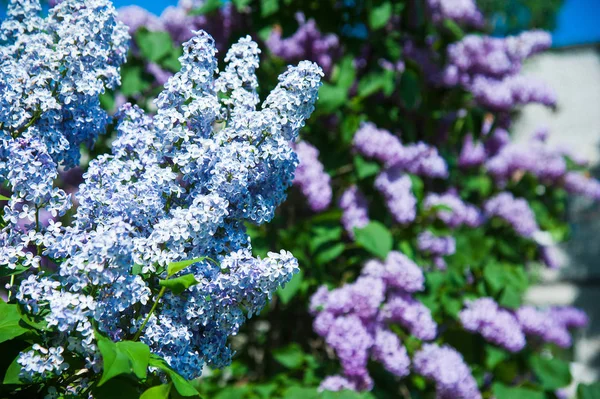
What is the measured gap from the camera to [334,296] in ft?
7.51

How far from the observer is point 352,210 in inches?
104

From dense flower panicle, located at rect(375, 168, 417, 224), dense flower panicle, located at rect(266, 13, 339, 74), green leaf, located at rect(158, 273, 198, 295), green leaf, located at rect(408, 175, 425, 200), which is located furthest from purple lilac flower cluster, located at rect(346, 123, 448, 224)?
green leaf, located at rect(158, 273, 198, 295)

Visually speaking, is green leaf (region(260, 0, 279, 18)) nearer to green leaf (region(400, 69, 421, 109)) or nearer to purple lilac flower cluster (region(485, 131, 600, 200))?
green leaf (region(400, 69, 421, 109))

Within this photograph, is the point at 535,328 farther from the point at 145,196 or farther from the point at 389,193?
the point at 145,196

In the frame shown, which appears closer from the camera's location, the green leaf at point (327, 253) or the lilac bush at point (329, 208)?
the lilac bush at point (329, 208)

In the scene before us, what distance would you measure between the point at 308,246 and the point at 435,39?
4.80ft

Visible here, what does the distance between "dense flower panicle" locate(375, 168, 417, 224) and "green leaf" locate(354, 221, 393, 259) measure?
0.62ft

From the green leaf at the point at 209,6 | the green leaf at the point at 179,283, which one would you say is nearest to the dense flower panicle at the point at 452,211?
the green leaf at the point at 209,6

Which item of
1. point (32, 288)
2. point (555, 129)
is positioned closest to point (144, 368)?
point (32, 288)

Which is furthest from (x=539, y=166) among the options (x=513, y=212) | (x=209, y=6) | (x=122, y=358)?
(x=122, y=358)

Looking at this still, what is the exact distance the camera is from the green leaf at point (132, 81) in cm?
281

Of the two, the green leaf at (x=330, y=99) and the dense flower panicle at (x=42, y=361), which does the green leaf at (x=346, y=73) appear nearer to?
the green leaf at (x=330, y=99)

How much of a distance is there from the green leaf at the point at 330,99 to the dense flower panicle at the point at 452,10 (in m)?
0.88

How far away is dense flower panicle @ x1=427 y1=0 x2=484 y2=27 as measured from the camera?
10.6 ft
